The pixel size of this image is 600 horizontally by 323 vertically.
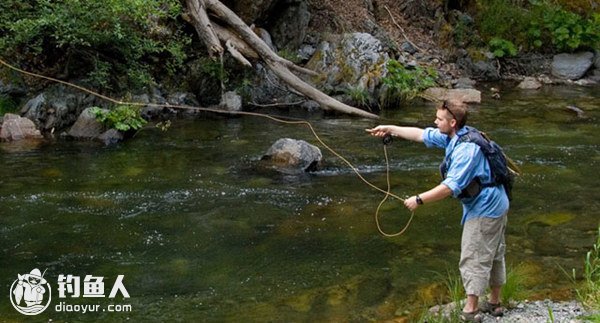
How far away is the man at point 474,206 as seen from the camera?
487 cm

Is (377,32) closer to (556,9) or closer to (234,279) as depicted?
(556,9)

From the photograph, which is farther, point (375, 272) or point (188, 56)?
point (188, 56)

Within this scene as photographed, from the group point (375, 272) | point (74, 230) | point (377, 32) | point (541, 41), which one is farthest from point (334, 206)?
point (541, 41)

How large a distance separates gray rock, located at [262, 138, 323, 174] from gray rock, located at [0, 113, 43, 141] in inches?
161

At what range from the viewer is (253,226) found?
7785 mm

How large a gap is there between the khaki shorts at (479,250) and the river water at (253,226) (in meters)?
0.82

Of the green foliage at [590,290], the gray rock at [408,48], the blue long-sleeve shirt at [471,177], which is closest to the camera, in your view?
the blue long-sleeve shirt at [471,177]

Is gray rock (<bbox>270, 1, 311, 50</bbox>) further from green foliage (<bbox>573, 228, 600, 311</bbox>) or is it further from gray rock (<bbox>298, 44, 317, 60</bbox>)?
green foliage (<bbox>573, 228, 600, 311</bbox>)

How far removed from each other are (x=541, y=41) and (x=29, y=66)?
1399 centimetres

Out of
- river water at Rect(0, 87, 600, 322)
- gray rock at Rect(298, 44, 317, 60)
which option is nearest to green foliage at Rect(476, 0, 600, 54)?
gray rock at Rect(298, 44, 317, 60)

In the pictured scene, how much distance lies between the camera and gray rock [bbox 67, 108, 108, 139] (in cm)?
1184

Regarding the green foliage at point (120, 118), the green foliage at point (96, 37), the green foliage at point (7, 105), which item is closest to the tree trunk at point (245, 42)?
the green foliage at point (96, 37)

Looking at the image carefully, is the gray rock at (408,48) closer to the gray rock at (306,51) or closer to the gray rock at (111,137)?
the gray rock at (306,51)

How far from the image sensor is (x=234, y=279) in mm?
6359
